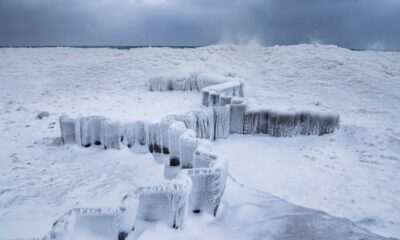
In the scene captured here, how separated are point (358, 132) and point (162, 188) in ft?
14.6

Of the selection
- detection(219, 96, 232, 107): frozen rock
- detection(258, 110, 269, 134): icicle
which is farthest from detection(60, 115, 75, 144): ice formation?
detection(258, 110, 269, 134): icicle

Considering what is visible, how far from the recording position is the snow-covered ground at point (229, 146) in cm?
353

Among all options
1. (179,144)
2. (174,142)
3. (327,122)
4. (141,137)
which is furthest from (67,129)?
(327,122)

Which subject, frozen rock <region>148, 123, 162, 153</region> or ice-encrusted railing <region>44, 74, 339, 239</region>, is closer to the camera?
ice-encrusted railing <region>44, 74, 339, 239</region>

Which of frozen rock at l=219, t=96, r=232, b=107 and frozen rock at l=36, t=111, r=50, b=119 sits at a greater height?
frozen rock at l=219, t=96, r=232, b=107

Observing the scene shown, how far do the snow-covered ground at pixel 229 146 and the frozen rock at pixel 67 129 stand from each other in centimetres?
18

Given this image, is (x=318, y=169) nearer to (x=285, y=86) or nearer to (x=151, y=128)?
(x=151, y=128)

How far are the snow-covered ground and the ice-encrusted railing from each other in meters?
0.19

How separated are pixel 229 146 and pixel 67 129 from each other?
2488 millimetres

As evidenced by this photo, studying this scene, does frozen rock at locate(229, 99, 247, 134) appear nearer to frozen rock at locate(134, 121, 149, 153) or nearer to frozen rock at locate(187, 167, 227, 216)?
frozen rock at locate(134, 121, 149, 153)

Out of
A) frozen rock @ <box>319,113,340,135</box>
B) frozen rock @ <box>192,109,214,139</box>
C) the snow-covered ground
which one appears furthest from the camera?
frozen rock @ <box>319,113,340,135</box>

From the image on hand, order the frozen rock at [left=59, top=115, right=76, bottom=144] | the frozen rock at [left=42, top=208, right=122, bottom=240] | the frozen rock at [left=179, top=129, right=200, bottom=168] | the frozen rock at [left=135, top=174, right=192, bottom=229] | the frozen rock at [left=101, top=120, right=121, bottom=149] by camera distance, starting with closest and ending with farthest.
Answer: the frozen rock at [left=42, top=208, right=122, bottom=240], the frozen rock at [left=135, top=174, right=192, bottom=229], the frozen rock at [left=179, top=129, right=200, bottom=168], the frozen rock at [left=101, top=120, right=121, bottom=149], the frozen rock at [left=59, top=115, right=76, bottom=144]

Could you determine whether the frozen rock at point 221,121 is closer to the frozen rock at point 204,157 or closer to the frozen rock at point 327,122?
the frozen rock at point 327,122

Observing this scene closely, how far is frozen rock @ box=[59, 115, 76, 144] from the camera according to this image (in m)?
4.88
